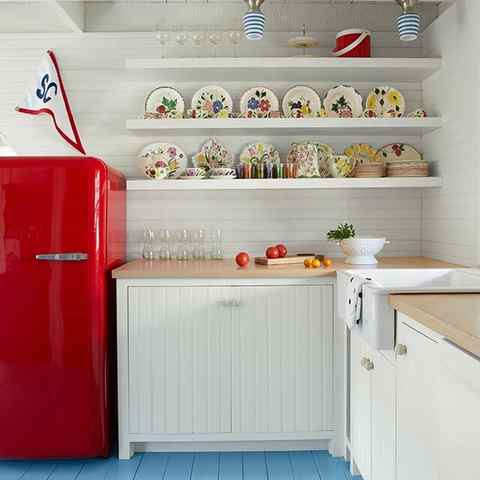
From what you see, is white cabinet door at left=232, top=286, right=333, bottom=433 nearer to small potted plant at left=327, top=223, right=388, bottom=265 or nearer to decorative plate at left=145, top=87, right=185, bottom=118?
small potted plant at left=327, top=223, right=388, bottom=265

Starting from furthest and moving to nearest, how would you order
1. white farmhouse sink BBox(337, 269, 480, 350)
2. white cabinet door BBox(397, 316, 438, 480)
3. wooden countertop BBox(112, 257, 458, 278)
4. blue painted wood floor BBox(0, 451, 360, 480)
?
wooden countertop BBox(112, 257, 458, 278)
blue painted wood floor BBox(0, 451, 360, 480)
white farmhouse sink BBox(337, 269, 480, 350)
white cabinet door BBox(397, 316, 438, 480)

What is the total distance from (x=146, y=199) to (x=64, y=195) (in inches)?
34.6

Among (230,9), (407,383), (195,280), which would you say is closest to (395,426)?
(407,383)

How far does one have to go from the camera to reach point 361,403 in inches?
109

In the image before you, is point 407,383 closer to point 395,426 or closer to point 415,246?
point 395,426

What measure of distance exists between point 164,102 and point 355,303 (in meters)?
1.90

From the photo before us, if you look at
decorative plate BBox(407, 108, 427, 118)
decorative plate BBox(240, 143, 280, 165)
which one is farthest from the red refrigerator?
decorative plate BBox(407, 108, 427, 118)

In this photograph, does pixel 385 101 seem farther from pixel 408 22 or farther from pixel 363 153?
pixel 408 22

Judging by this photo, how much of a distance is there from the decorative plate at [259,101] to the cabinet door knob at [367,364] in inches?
68.1

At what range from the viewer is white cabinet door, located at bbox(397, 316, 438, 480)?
1.82m

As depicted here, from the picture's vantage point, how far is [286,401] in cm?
315

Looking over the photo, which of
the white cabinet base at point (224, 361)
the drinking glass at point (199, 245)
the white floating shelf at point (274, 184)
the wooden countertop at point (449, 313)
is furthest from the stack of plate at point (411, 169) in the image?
the wooden countertop at point (449, 313)

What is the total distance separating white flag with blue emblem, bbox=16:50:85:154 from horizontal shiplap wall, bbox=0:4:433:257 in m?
0.06

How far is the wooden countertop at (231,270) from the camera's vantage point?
10.1 ft
